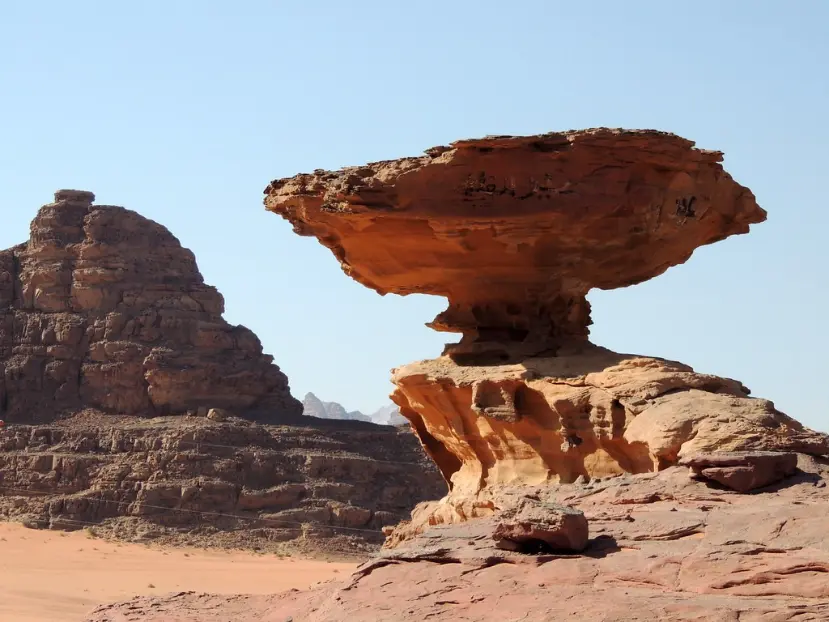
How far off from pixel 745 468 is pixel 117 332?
51804 mm

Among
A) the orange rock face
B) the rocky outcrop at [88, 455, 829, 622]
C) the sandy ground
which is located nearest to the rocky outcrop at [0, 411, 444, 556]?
the sandy ground

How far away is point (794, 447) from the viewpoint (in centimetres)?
1293

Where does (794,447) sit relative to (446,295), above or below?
below

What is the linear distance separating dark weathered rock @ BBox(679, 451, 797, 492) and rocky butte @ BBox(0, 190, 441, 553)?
37.8 meters

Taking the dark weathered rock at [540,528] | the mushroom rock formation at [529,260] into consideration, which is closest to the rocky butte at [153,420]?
the mushroom rock formation at [529,260]

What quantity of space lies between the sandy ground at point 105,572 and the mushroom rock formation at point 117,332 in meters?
10.8

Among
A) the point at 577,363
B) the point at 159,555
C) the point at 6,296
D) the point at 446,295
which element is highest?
the point at 6,296

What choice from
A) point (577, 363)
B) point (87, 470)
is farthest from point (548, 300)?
point (87, 470)

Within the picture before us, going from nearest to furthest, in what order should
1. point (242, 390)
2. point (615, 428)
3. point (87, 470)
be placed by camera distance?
1. point (615, 428)
2. point (87, 470)
3. point (242, 390)

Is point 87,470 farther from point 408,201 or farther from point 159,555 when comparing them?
point 408,201

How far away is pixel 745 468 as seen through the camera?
12031 mm

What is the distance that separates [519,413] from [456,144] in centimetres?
316

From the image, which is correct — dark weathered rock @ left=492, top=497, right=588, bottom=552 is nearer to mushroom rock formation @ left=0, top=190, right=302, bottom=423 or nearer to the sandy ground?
the sandy ground

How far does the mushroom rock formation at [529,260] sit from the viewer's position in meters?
15.4
